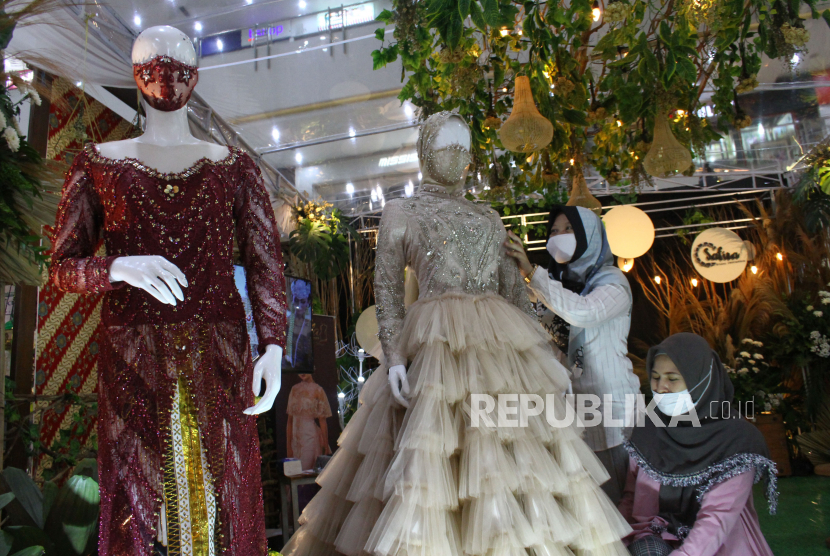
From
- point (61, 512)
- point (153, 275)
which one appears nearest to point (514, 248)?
point (153, 275)

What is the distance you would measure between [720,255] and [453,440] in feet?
23.1

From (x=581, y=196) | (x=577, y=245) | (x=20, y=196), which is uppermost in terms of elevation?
(x=581, y=196)

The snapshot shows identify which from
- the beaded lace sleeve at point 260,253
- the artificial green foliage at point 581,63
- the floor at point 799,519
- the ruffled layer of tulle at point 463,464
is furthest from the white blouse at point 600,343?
the floor at point 799,519

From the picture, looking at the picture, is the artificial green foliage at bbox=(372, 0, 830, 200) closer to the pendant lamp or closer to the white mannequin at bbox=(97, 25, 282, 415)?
the pendant lamp

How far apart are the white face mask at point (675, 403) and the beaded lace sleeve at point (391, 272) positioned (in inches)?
41.3

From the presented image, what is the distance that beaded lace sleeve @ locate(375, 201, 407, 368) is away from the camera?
1866 millimetres

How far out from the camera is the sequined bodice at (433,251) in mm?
1915

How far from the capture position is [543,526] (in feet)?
4.93

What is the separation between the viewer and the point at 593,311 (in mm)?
2281

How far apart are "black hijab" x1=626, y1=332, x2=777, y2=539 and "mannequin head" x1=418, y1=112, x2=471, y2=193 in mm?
1037

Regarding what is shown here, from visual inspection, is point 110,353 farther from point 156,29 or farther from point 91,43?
point 91,43

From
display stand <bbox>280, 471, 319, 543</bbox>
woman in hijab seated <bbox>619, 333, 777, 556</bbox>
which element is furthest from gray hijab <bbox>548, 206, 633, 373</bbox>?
display stand <bbox>280, 471, 319, 543</bbox>

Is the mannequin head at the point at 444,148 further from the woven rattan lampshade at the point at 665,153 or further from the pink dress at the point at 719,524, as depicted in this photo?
the woven rattan lampshade at the point at 665,153

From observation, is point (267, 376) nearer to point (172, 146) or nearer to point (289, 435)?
point (172, 146)
